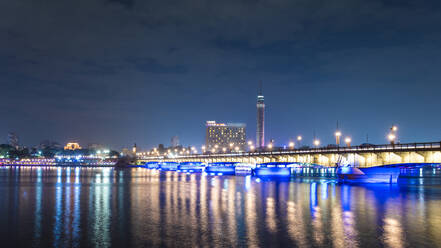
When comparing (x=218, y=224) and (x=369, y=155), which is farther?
(x=369, y=155)

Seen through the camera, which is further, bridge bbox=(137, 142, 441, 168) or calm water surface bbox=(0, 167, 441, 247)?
bridge bbox=(137, 142, 441, 168)

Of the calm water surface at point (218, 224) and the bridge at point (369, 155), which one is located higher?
the bridge at point (369, 155)

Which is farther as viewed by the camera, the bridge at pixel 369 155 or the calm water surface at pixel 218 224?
the bridge at pixel 369 155

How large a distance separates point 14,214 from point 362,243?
24.1 metres

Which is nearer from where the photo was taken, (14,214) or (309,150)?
(14,214)

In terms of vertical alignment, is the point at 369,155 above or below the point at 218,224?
above

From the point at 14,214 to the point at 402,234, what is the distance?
25925 millimetres

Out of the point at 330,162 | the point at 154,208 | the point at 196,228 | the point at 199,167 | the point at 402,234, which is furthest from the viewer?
the point at 199,167

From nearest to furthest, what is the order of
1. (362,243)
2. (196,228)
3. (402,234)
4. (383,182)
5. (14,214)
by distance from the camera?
1. (362,243)
2. (402,234)
3. (196,228)
4. (14,214)
5. (383,182)

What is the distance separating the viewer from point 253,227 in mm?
24000

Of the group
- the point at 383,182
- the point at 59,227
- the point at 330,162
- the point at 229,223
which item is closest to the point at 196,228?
the point at 229,223

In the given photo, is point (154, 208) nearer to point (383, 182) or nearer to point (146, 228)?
point (146, 228)

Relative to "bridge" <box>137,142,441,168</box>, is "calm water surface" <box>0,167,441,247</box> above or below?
below

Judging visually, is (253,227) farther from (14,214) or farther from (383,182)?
(383,182)
